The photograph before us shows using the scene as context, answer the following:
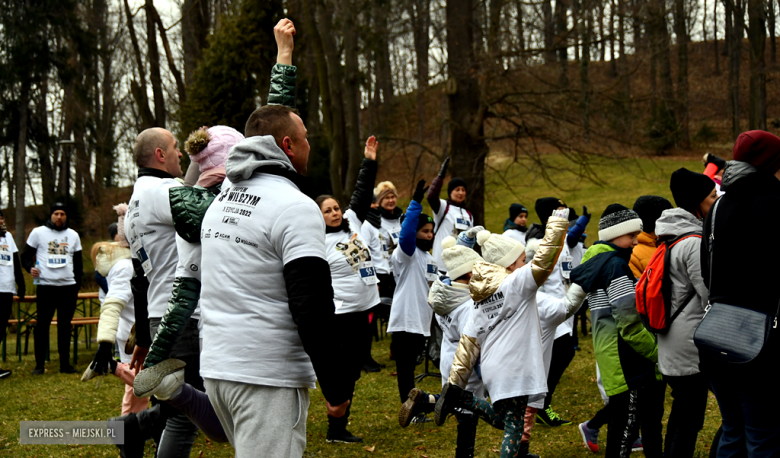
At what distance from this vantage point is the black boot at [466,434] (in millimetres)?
4980

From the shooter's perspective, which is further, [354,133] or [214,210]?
[354,133]

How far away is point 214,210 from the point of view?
10.2ft

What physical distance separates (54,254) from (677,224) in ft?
32.5

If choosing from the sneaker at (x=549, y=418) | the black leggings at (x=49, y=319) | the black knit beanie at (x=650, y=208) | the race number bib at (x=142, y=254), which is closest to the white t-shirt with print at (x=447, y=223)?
the sneaker at (x=549, y=418)

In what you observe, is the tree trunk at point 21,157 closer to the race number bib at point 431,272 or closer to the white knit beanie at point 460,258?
the race number bib at point 431,272

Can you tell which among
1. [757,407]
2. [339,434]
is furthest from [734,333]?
[339,434]

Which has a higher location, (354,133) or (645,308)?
(354,133)

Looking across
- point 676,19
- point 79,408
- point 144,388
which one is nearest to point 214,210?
point 144,388

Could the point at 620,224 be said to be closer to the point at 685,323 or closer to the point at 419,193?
the point at 685,323

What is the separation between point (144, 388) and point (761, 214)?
295cm

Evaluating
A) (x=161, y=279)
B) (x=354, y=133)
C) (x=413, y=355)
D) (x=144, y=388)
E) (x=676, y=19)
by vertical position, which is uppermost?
(x=676, y=19)

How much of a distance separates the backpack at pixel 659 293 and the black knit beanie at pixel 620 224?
67 centimetres

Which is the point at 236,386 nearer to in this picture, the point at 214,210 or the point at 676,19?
the point at 214,210

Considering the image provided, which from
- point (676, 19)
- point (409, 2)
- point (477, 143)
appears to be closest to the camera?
point (477, 143)
